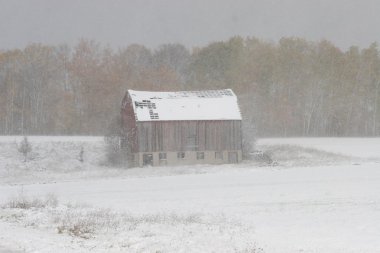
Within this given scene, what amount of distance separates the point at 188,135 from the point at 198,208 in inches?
1479

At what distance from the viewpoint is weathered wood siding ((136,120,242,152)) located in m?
62.6

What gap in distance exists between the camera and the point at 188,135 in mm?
63812

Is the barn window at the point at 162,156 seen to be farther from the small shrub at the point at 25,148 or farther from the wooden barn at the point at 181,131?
the small shrub at the point at 25,148

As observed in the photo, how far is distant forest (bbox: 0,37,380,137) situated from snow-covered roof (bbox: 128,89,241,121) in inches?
756

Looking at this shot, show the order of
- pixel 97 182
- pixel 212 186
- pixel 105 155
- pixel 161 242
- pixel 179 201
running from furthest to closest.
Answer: pixel 105 155, pixel 97 182, pixel 212 186, pixel 179 201, pixel 161 242

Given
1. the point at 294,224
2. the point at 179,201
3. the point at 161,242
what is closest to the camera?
the point at 161,242

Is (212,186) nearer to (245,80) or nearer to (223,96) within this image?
(223,96)

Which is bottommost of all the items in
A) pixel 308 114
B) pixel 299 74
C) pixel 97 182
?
pixel 97 182

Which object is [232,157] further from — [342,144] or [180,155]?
[342,144]

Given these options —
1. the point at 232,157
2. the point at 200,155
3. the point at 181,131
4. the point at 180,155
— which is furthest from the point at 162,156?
the point at 232,157

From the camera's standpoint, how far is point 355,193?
31781mm

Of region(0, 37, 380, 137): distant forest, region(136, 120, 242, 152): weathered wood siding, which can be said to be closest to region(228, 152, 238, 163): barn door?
region(136, 120, 242, 152): weathered wood siding

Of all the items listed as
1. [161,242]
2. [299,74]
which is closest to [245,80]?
[299,74]

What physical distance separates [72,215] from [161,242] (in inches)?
261
